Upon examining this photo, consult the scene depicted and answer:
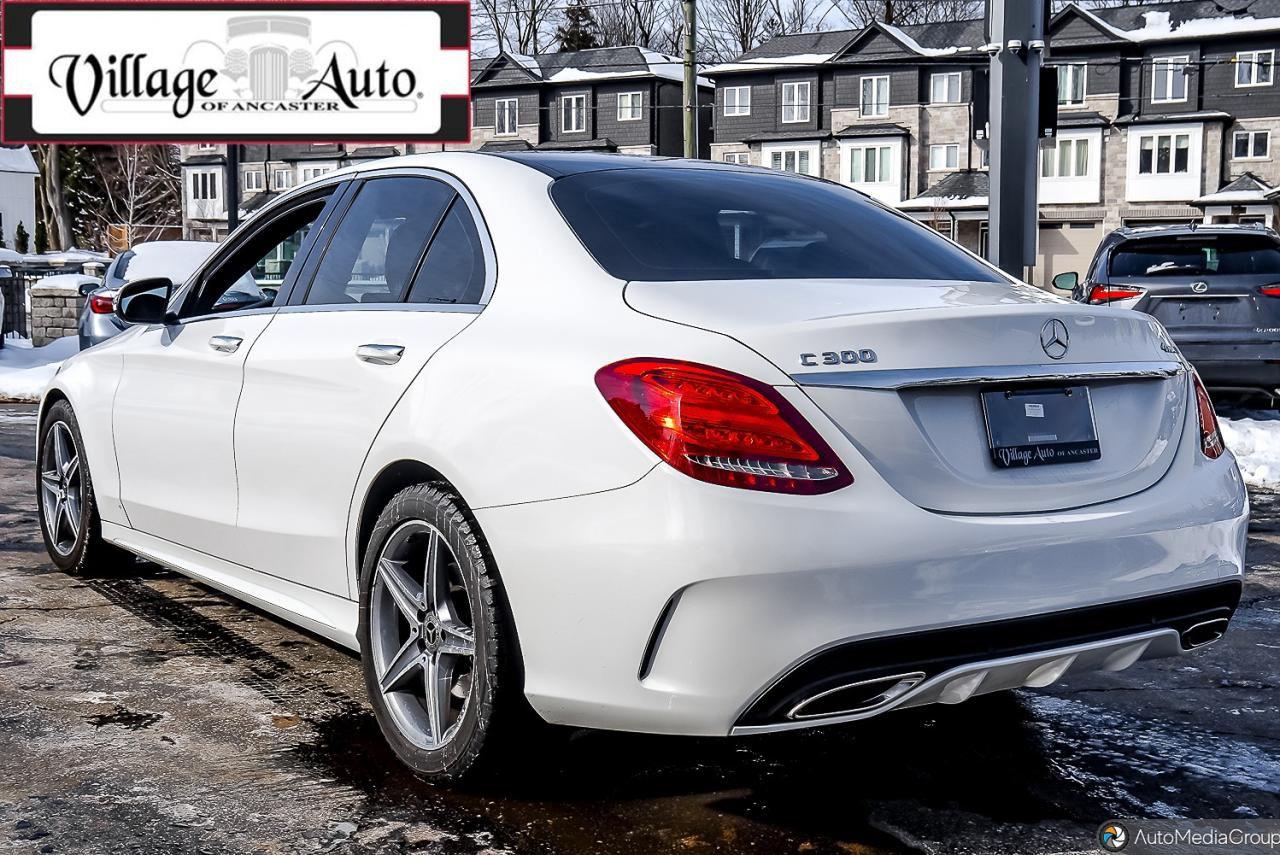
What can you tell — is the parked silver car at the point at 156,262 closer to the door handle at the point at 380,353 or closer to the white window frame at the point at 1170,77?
the door handle at the point at 380,353

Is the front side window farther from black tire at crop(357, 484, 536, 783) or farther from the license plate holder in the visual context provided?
the license plate holder

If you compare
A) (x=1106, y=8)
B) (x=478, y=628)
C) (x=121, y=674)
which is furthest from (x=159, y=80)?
(x=1106, y=8)

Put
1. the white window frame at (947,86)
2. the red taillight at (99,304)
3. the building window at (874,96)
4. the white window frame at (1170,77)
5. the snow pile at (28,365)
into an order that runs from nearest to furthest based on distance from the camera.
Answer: the red taillight at (99,304) → the snow pile at (28,365) → the white window frame at (1170,77) → the white window frame at (947,86) → the building window at (874,96)

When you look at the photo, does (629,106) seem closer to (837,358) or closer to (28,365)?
(28,365)

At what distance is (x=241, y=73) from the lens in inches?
955

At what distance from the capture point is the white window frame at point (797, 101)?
60.1m

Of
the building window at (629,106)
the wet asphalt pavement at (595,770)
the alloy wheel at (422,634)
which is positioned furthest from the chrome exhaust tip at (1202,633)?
the building window at (629,106)

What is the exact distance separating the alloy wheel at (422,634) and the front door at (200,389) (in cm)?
95

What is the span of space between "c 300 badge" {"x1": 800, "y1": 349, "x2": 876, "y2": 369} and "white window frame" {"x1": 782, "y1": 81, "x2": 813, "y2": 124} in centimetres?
5905

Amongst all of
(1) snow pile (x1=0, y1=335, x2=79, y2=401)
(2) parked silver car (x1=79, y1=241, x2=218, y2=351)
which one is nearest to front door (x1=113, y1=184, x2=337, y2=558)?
(1) snow pile (x1=0, y1=335, x2=79, y2=401)

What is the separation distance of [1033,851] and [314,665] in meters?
2.40

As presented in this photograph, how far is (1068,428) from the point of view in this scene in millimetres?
3051

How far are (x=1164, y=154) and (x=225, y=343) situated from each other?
5510cm

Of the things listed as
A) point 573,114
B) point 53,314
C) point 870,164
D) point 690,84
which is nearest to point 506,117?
point 573,114
